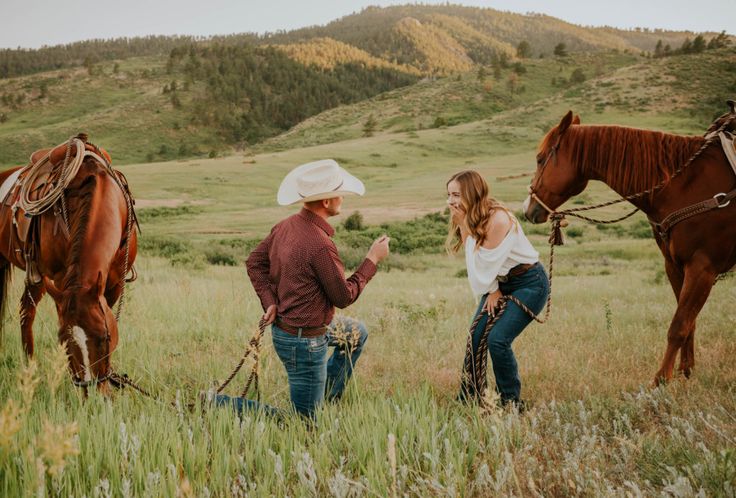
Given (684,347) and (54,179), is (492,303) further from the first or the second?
(54,179)

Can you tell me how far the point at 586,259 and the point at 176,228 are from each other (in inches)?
647

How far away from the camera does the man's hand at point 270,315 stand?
361cm

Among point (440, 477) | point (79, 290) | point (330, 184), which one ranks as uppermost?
point (330, 184)

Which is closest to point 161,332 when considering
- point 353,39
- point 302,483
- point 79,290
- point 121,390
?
point 121,390

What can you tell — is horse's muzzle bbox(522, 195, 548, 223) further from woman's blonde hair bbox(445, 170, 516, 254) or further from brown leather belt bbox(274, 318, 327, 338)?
brown leather belt bbox(274, 318, 327, 338)

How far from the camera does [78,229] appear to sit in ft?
Result: 12.2

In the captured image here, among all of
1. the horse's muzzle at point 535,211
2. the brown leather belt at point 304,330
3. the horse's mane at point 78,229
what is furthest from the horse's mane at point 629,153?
the horse's mane at point 78,229

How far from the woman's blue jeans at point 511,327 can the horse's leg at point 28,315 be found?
445cm

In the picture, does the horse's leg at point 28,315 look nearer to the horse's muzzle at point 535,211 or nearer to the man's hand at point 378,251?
the man's hand at point 378,251

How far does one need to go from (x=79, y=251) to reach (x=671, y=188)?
492 centimetres

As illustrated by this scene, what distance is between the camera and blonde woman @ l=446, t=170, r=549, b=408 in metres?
4.01

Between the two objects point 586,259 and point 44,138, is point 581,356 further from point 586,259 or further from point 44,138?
point 44,138

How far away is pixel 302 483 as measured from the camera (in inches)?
100.0

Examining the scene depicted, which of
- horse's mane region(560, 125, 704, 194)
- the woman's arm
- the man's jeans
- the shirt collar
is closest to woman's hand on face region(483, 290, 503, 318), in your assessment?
the woman's arm
